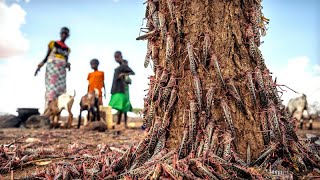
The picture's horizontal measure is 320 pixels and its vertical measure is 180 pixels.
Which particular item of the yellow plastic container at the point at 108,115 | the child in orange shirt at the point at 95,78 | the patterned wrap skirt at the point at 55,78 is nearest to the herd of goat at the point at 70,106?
the patterned wrap skirt at the point at 55,78

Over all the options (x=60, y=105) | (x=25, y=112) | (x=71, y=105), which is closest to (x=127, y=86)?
(x=71, y=105)

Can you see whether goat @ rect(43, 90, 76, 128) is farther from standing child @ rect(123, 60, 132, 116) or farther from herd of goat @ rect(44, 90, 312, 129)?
standing child @ rect(123, 60, 132, 116)

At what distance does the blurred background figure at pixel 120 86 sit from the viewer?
11.1m

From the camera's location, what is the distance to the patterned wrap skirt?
1129 centimetres

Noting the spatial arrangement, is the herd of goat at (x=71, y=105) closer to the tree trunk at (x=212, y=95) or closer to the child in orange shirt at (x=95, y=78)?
the child in orange shirt at (x=95, y=78)

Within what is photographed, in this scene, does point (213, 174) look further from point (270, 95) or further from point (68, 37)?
point (68, 37)

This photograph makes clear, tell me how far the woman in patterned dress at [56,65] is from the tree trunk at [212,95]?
899 centimetres

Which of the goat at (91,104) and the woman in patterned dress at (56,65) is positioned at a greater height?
the woman in patterned dress at (56,65)

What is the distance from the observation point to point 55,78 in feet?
37.2

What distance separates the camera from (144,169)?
2.50 metres

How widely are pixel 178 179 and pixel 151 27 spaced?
58.2 inches

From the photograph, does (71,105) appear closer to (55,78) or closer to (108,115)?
(55,78)

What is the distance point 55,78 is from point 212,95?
380 inches

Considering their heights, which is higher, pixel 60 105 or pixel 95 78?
pixel 95 78
